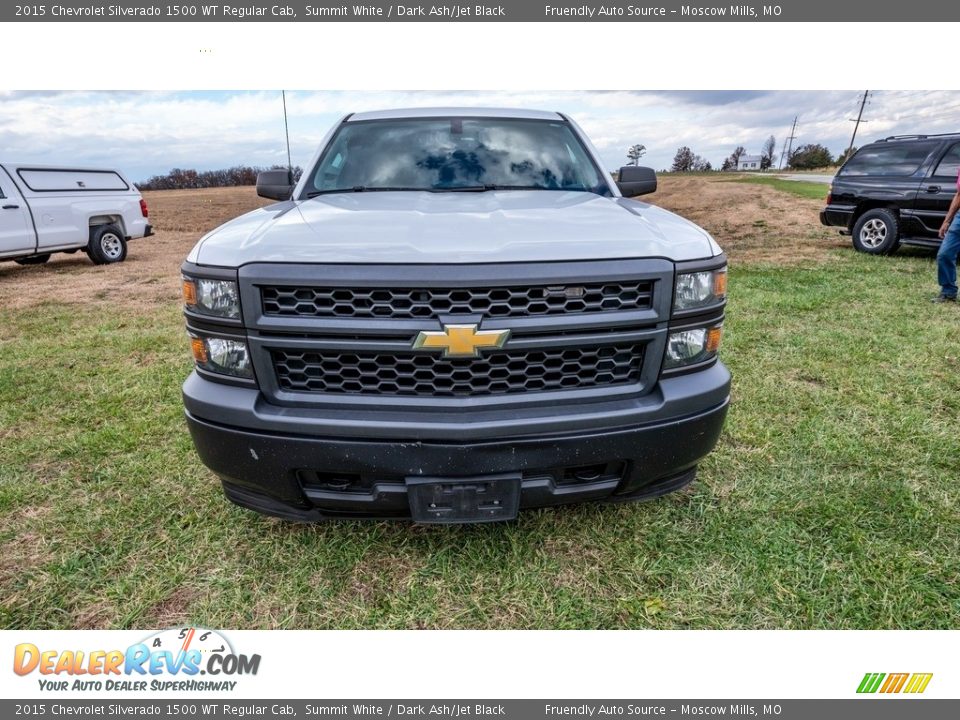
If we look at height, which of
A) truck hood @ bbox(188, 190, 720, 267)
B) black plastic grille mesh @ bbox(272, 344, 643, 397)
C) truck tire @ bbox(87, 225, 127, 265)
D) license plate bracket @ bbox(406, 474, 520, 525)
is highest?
truck hood @ bbox(188, 190, 720, 267)

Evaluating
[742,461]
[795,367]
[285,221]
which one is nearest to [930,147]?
[795,367]

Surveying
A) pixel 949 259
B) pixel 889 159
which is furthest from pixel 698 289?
pixel 889 159

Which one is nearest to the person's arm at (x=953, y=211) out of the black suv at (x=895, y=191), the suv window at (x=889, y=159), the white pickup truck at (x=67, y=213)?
the black suv at (x=895, y=191)

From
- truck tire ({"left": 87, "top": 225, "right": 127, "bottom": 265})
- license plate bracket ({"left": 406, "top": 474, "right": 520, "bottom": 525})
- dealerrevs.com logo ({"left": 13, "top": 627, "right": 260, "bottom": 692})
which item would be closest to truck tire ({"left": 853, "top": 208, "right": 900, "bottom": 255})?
license plate bracket ({"left": 406, "top": 474, "right": 520, "bottom": 525})

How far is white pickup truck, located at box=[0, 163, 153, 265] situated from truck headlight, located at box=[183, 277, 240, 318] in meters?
9.80

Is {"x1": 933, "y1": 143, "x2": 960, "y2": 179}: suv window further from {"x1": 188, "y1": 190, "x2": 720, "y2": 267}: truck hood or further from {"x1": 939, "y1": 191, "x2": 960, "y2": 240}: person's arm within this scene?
{"x1": 188, "y1": 190, "x2": 720, "y2": 267}: truck hood

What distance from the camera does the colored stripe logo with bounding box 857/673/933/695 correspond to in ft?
6.27

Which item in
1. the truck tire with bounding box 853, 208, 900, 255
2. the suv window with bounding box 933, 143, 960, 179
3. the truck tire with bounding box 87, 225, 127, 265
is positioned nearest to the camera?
the suv window with bounding box 933, 143, 960, 179

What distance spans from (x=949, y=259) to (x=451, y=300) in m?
7.06

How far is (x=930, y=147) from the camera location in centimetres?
930

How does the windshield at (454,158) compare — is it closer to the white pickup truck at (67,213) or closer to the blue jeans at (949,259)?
the blue jeans at (949,259)

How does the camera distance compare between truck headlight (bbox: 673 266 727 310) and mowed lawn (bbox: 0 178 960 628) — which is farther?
mowed lawn (bbox: 0 178 960 628)

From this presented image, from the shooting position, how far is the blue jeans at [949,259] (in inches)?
246

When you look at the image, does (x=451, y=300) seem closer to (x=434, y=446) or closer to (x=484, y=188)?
(x=434, y=446)
